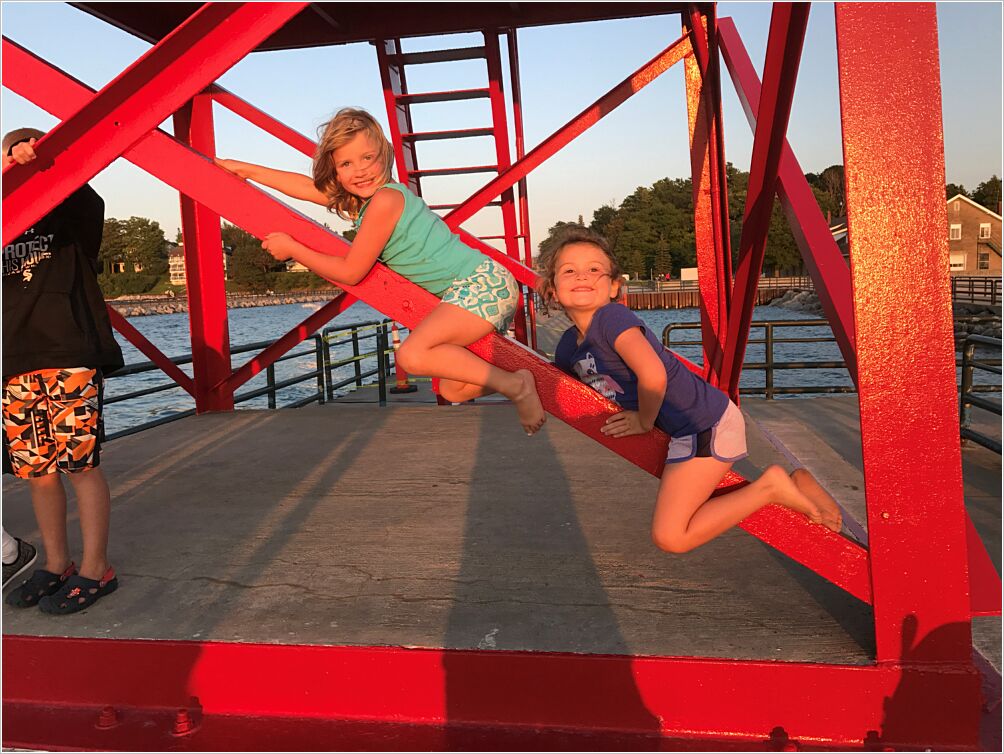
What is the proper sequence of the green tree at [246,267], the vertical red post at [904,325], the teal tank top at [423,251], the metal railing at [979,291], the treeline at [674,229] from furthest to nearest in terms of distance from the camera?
1. the green tree at [246,267]
2. the treeline at [674,229]
3. the metal railing at [979,291]
4. the teal tank top at [423,251]
5. the vertical red post at [904,325]

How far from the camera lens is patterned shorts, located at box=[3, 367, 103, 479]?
3.22m

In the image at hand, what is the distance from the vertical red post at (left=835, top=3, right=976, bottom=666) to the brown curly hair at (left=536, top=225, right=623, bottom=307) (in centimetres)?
87

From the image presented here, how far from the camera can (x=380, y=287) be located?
2746 millimetres

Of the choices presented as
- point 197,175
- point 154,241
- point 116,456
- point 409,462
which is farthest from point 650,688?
point 154,241

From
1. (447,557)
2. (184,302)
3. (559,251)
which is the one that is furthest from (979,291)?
(184,302)

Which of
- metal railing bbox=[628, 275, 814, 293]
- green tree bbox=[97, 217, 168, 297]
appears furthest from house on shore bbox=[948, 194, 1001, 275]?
green tree bbox=[97, 217, 168, 297]

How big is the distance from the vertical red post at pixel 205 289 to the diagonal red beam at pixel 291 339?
0.19 metres

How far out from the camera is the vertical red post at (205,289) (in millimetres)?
7789

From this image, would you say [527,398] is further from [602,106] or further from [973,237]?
[973,237]

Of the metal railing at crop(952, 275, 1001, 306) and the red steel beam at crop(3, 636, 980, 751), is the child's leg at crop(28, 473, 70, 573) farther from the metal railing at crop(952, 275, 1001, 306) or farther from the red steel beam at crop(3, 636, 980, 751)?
the metal railing at crop(952, 275, 1001, 306)

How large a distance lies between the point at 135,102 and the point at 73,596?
6.18 feet

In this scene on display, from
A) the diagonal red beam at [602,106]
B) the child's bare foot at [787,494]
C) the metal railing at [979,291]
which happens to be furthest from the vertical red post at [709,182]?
Result: the metal railing at [979,291]

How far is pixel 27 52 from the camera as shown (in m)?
2.64

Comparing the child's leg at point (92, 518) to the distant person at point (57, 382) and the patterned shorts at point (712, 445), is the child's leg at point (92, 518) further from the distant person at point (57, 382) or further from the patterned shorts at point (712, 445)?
the patterned shorts at point (712, 445)
